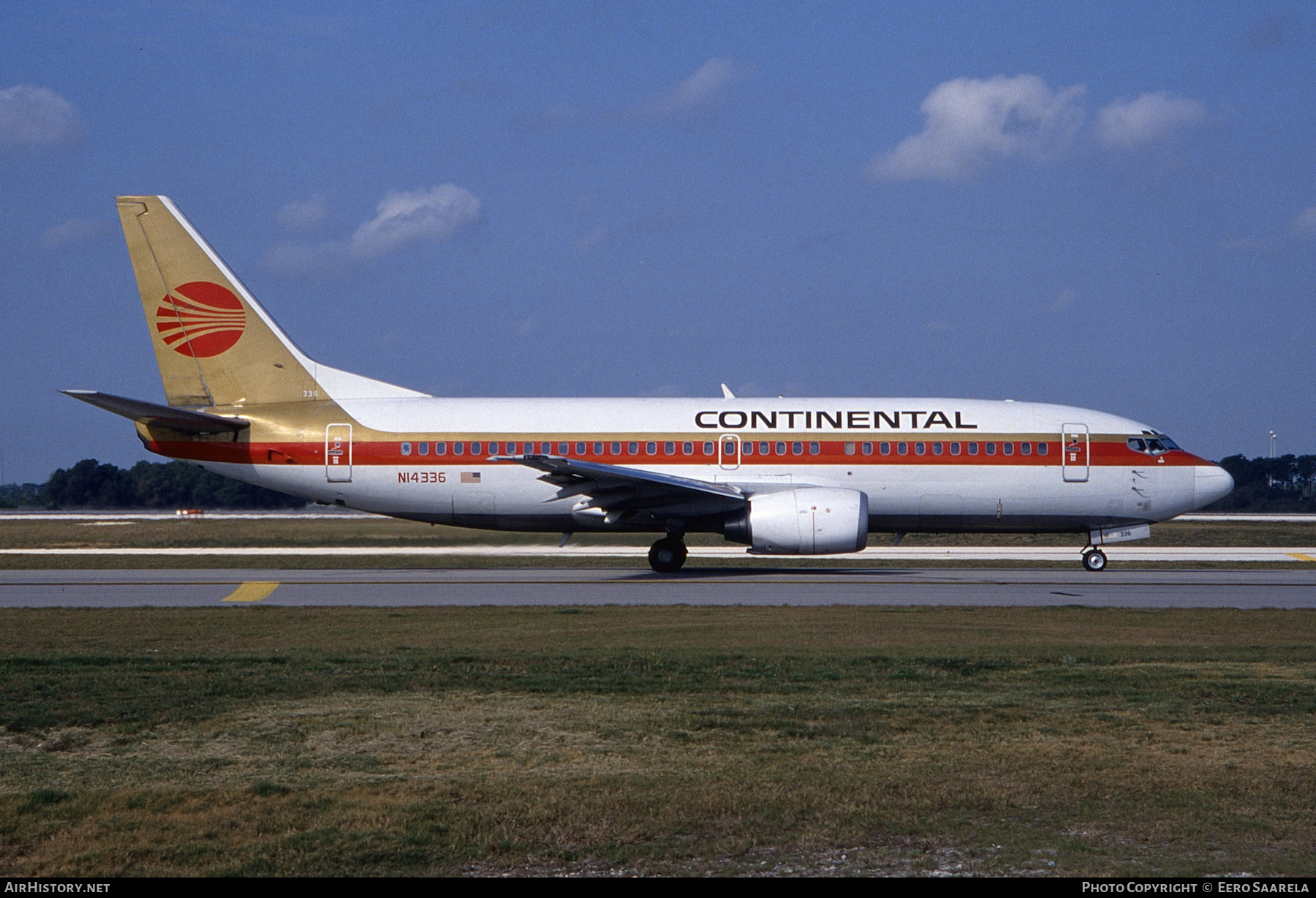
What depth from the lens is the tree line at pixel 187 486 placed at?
314ft

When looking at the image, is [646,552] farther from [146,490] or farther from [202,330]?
[146,490]

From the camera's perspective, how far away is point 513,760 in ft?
25.1

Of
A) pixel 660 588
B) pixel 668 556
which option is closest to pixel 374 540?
pixel 668 556

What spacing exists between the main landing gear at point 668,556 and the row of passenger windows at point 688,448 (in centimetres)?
203

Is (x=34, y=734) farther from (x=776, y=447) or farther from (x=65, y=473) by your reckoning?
(x=65, y=473)

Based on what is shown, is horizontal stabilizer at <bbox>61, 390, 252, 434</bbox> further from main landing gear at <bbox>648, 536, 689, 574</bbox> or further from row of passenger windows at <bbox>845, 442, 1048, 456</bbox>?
row of passenger windows at <bbox>845, 442, 1048, 456</bbox>

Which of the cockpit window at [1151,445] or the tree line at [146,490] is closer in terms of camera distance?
the cockpit window at [1151,445]

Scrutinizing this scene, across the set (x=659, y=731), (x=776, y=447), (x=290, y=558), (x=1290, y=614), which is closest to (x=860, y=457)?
(x=776, y=447)

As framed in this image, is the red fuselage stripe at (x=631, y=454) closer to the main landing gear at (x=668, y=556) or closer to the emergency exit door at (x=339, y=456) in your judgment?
the emergency exit door at (x=339, y=456)

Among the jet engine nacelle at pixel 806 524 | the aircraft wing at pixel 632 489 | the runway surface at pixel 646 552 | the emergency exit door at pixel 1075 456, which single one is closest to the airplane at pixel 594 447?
the emergency exit door at pixel 1075 456

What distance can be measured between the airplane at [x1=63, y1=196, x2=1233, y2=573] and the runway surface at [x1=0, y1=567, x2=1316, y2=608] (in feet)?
4.82

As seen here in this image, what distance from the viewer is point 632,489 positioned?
2427 centimetres

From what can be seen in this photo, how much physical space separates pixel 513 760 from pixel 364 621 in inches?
363

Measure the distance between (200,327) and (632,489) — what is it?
11.0 metres
